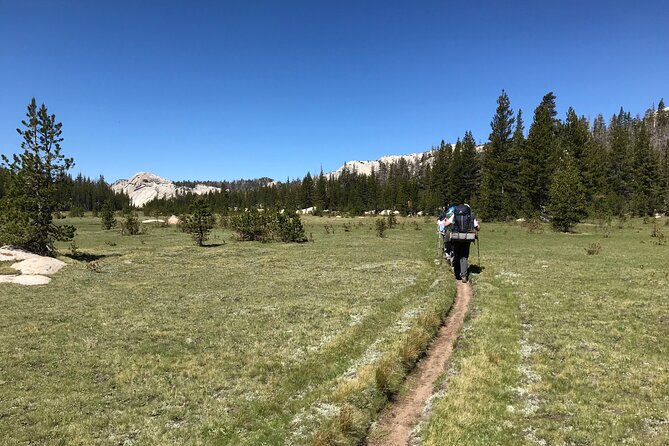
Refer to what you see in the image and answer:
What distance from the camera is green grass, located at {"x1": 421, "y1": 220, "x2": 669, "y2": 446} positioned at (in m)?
6.71

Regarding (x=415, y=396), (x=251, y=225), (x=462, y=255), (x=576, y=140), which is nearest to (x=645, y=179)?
(x=576, y=140)

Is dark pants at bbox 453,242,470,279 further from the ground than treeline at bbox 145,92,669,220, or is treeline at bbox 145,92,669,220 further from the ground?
treeline at bbox 145,92,669,220

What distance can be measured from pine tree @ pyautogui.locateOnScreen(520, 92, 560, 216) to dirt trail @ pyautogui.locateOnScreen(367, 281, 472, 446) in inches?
2517

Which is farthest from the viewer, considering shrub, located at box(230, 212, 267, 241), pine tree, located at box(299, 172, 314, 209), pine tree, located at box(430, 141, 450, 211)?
pine tree, located at box(299, 172, 314, 209)

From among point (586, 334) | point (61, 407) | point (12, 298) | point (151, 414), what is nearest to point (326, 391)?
point (151, 414)

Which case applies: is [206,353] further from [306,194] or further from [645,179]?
[306,194]

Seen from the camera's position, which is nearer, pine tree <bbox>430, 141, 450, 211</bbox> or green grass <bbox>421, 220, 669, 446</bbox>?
green grass <bbox>421, 220, 669, 446</bbox>

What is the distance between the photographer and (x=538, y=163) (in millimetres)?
69812

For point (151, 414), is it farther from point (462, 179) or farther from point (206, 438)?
point (462, 179)

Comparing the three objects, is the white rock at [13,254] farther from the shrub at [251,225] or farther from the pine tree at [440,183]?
the pine tree at [440,183]

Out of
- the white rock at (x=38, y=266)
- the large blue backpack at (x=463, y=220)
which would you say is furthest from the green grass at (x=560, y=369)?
the white rock at (x=38, y=266)

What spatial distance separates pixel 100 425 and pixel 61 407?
1.33 metres

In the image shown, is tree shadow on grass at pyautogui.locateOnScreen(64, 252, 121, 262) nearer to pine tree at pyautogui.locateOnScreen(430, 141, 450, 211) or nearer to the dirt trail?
the dirt trail

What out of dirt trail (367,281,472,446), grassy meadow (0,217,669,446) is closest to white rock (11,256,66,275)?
grassy meadow (0,217,669,446)
